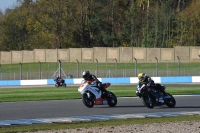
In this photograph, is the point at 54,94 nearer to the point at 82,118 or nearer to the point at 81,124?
the point at 82,118

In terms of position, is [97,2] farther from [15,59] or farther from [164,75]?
[164,75]

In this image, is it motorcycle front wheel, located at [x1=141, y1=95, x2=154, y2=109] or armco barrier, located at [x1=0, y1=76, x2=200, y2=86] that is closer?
motorcycle front wheel, located at [x1=141, y1=95, x2=154, y2=109]

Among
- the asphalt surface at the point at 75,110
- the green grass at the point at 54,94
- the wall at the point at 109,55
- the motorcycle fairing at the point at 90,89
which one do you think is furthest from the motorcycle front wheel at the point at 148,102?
the wall at the point at 109,55

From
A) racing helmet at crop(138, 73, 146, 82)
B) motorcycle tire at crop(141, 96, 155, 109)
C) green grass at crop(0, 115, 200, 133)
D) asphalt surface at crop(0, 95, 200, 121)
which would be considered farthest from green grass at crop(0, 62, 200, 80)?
green grass at crop(0, 115, 200, 133)

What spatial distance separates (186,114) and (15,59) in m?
56.7

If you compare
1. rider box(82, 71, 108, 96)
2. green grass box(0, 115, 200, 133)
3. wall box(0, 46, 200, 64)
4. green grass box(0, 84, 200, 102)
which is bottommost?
green grass box(0, 115, 200, 133)

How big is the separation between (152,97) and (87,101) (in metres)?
2.44

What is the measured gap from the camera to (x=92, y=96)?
848 inches

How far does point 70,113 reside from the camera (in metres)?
19.2

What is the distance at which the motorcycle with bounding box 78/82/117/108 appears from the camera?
21312 millimetres

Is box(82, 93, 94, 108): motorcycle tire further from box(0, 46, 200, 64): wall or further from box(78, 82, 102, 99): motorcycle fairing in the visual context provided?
box(0, 46, 200, 64): wall

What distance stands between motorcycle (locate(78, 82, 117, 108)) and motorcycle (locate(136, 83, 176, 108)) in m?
1.51

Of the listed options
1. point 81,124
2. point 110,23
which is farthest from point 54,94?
point 110,23

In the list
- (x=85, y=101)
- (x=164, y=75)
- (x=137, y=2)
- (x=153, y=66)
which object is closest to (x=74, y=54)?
(x=153, y=66)
